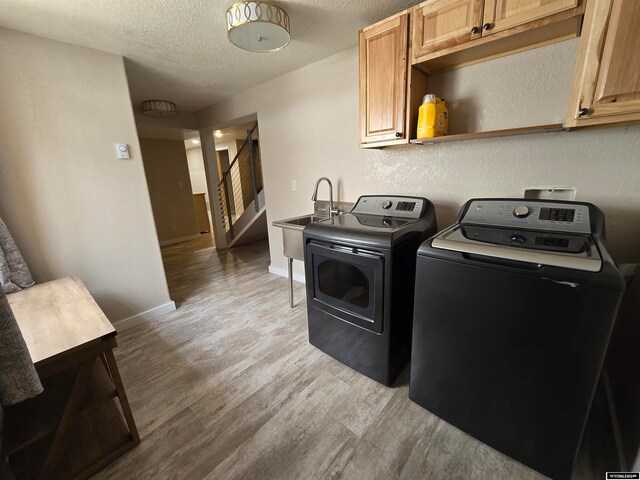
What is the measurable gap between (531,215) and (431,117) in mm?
786

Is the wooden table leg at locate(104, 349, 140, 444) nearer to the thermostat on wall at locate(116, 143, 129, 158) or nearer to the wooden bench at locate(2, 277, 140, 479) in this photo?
the wooden bench at locate(2, 277, 140, 479)

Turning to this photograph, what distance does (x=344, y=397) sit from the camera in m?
1.51

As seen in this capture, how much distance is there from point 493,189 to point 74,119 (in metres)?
2.99

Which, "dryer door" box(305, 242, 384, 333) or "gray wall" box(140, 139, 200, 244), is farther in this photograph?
"gray wall" box(140, 139, 200, 244)

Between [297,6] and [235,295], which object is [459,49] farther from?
[235,295]

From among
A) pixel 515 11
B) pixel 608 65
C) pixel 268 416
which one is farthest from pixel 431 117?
pixel 268 416

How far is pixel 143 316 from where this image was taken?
7.93ft

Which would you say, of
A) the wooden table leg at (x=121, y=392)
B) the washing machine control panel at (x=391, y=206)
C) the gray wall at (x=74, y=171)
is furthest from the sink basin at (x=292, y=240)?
the wooden table leg at (x=121, y=392)

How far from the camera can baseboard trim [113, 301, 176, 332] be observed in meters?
2.29

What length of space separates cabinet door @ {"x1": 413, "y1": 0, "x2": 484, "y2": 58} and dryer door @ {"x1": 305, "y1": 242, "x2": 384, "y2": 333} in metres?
1.21

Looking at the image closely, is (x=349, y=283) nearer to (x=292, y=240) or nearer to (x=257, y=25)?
(x=292, y=240)

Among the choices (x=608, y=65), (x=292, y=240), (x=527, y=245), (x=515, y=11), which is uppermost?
(x=515, y=11)

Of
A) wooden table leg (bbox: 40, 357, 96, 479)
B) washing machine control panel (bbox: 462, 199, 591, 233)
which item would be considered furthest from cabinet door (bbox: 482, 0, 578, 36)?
wooden table leg (bbox: 40, 357, 96, 479)

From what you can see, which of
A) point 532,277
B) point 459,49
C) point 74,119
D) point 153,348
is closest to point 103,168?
point 74,119
